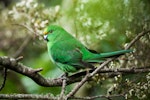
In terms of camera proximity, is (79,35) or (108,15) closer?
(108,15)

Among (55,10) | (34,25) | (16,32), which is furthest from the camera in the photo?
(16,32)

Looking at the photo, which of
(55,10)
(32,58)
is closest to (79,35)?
(55,10)

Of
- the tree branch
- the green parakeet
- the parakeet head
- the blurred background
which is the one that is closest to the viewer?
the blurred background

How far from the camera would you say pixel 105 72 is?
9.52ft

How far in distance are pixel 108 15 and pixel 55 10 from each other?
6.29ft

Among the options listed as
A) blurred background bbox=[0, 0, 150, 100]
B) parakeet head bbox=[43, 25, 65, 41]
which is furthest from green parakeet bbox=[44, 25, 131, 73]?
blurred background bbox=[0, 0, 150, 100]

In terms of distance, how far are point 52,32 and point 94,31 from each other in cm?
35

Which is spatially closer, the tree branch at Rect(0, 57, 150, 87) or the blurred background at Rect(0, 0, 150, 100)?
the blurred background at Rect(0, 0, 150, 100)

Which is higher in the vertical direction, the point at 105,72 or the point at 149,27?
the point at 149,27

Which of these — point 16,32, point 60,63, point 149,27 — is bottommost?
point 16,32

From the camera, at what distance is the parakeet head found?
12.1ft

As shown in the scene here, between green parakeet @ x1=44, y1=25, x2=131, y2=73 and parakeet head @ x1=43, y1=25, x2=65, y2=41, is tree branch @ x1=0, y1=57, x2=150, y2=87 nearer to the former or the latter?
green parakeet @ x1=44, y1=25, x2=131, y2=73

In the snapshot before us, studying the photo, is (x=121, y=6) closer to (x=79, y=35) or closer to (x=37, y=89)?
(x=79, y=35)

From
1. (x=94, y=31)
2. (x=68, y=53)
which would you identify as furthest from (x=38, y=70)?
(x=94, y=31)
